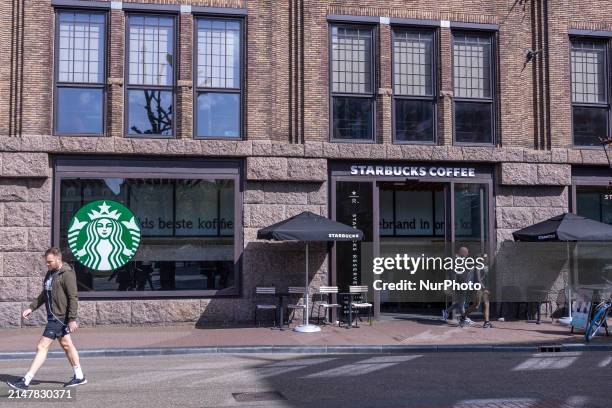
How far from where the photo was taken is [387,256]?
17.8 m

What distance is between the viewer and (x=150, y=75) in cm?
1592

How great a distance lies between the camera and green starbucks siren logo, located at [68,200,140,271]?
15.4 meters

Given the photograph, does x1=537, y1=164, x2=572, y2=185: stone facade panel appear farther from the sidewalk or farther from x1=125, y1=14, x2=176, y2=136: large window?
x1=125, y1=14, x2=176, y2=136: large window

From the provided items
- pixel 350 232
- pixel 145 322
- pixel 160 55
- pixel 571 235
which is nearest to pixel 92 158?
pixel 160 55

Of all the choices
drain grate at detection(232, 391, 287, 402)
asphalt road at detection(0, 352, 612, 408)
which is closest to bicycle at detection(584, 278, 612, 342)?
asphalt road at detection(0, 352, 612, 408)

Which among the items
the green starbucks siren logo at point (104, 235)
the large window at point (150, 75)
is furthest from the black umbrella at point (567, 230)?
the green starbucks siren logo at point (104, 235)

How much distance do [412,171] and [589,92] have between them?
5589 millimetres

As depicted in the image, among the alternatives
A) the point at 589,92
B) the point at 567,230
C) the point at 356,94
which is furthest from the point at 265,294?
the point at 589,92

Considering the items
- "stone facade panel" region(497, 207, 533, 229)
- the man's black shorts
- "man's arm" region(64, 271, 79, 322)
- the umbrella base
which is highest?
"stone facade panel" region(497, 207, 533, 229)

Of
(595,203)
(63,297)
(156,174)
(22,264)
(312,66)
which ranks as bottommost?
(63,297)

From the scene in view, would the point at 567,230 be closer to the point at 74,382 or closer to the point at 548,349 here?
the point at 548,349

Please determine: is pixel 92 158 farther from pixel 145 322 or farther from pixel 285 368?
pixel 285 368

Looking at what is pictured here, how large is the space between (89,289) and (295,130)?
612cm

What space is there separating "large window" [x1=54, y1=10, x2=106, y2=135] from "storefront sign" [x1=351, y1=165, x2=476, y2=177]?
20.9ft
